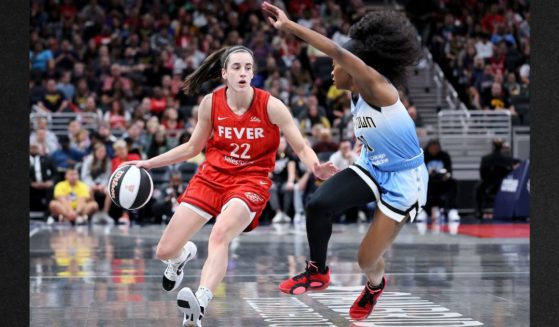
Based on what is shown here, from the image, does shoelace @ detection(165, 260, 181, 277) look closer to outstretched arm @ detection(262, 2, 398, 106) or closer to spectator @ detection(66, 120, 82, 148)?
outstretched arm @ detection(262, 2, 398, 106)

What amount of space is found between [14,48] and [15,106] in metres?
0.29

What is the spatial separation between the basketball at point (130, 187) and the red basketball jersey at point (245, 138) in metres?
0.56

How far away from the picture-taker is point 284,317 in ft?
26.3

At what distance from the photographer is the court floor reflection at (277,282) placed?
802 cm

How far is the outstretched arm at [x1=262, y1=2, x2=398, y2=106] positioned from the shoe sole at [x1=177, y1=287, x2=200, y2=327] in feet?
5.87

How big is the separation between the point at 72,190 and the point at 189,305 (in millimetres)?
11572

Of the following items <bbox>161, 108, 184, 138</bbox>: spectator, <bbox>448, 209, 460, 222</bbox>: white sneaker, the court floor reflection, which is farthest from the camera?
<bbox>161, 108, 184, 138</bbox>: spectator

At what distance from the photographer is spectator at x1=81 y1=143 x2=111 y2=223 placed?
1816 cm

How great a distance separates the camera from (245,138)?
7703 millimetres

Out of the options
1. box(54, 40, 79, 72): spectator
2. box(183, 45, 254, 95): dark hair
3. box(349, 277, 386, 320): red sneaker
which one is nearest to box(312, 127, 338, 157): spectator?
box(54, 40, 79, 72): spectator

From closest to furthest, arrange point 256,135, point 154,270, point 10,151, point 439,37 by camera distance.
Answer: point 10,151
point 256,135
point 154,270
point 439,37

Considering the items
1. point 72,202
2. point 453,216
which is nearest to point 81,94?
point 72,202

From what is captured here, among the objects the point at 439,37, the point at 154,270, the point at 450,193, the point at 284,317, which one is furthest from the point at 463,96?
the point at 284,317

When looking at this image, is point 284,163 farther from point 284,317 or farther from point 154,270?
point 284,317
